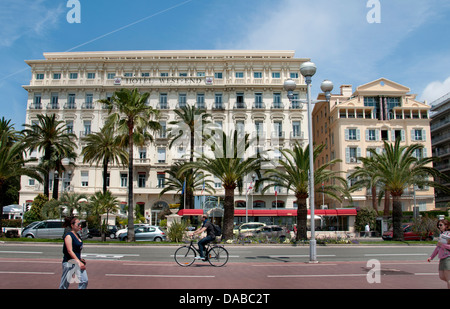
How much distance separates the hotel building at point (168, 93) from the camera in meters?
54.1

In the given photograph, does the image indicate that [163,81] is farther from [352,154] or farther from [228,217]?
[228,217]

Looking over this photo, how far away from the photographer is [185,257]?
13.0 m

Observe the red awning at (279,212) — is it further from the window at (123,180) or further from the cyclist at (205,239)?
the cyclist at (205,239)

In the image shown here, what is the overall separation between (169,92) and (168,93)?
205 millimetres

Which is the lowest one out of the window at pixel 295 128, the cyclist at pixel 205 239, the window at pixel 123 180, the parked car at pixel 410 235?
the parked car at pixel 410 235

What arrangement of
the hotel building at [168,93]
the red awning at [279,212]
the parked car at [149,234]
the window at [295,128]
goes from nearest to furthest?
the parked car at [149,234] → the red awning at [279,212] → the hotel building at [168,93] → the window at [295,128]

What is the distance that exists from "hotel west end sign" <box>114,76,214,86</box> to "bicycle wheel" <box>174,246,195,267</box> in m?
43.7

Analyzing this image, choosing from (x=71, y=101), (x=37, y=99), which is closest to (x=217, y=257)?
(x=71, y=101)

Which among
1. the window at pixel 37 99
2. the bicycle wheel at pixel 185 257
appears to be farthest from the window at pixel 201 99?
the bicycle wheel at pixel 185 257

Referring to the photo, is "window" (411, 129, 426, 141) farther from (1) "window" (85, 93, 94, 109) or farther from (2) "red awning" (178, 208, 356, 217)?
(1) "window" (85, 93, 94, 109)

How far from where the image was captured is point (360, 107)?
53.9 meters

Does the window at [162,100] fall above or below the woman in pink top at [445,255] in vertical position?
above

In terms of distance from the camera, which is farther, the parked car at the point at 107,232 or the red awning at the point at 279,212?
the red awning at the point at 279,212

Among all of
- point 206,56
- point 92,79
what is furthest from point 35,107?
point 206,56
